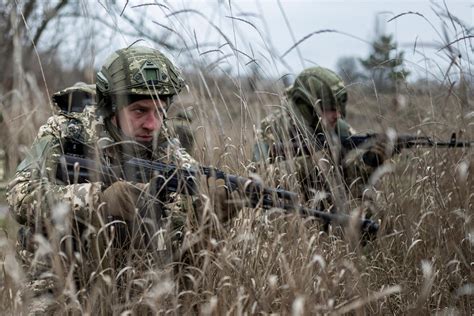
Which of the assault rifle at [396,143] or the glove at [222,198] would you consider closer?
the glove at [222,198]

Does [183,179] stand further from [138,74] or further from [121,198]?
[138,74]

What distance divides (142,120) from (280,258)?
90cm

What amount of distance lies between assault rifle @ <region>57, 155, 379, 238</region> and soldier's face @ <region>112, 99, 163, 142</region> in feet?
0.95

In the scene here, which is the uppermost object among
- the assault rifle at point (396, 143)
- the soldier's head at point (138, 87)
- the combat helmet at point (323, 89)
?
the soldier's head at point (138, 87)

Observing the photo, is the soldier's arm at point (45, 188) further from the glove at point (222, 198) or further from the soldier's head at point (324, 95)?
the soldier's head at point (324, 95)

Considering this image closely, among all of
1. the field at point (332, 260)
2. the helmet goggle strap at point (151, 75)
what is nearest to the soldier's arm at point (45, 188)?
the field at point (332, 260)

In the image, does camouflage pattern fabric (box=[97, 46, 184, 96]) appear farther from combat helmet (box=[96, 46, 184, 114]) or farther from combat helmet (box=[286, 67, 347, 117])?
combat helmet (box=[286, 67, 347, 117])

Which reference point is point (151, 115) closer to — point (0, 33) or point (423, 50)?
point (423, 50)

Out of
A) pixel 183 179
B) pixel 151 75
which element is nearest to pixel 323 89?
pixel 151 75

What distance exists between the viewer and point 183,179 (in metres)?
2.32

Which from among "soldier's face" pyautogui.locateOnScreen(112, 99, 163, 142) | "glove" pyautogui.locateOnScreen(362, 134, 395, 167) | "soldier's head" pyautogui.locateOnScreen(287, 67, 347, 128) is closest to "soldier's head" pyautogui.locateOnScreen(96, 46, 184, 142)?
"soldier's face" pyautogui.locateOnScreen(112, 99, 163, 142)

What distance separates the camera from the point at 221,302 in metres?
2.14

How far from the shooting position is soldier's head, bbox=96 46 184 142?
274 centimetres

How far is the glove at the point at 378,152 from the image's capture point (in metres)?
3.83
